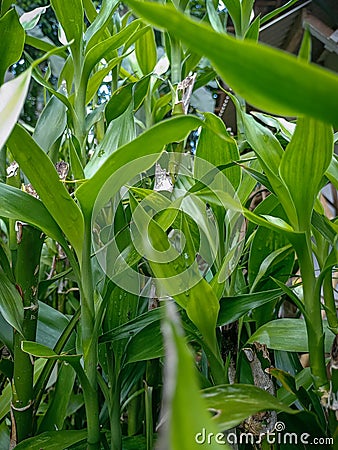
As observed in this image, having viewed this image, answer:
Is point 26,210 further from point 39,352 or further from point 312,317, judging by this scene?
point 312,317

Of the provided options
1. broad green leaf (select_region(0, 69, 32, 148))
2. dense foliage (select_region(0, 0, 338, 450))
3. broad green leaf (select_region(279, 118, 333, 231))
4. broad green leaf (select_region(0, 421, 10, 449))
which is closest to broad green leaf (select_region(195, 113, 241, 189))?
dense foliage (select_region(0, 0, 338, 450))

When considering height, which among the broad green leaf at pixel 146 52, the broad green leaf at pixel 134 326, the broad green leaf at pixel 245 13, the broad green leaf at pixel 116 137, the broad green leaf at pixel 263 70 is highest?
the broad green leaf at pixel 146 52

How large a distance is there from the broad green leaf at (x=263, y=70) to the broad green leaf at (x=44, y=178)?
168 millimetres

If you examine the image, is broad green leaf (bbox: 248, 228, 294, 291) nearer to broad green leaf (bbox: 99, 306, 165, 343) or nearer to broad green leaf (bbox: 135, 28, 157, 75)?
broad green leaf (bbox: 99, 306, 165, 343)

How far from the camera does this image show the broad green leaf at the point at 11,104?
0.61ft

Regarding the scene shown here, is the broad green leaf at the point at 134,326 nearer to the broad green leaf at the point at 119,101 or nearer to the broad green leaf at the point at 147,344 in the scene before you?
the broad green leaf at the point at 147,344

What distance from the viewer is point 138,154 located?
10.5 inches

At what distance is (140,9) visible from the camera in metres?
0.16

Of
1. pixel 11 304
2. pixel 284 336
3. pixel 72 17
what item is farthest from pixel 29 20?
pixel 284 336

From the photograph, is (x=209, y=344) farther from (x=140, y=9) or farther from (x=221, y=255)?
(x=140, y=9)

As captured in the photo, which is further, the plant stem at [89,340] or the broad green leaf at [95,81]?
the broad green leaf at [95,81]

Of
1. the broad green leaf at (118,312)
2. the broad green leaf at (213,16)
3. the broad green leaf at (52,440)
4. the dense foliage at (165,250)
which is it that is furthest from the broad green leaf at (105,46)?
the broad green leaf at (52,440)

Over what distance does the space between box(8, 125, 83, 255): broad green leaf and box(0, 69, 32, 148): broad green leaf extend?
0.34 ft

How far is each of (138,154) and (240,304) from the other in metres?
0.15
